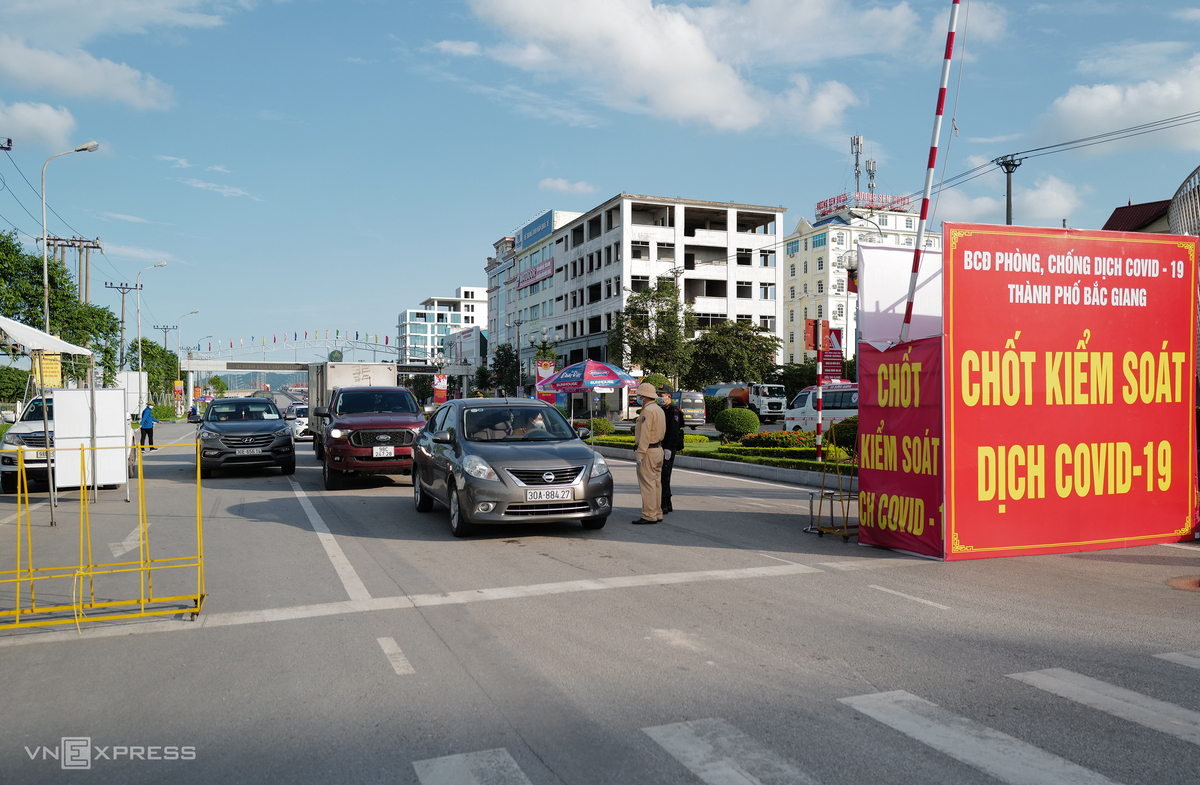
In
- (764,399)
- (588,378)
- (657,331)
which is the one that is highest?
(657,331)

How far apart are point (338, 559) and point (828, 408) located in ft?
69.1

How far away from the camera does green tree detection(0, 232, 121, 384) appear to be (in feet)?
99.0

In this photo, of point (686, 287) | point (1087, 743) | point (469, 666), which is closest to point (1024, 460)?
point (1087, 743)

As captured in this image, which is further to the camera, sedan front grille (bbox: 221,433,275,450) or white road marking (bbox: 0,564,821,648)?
sedan front grille (bbox: 221,433,275,450)

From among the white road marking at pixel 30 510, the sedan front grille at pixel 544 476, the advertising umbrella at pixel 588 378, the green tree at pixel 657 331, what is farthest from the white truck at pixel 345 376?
the green tree at pixel 657 331

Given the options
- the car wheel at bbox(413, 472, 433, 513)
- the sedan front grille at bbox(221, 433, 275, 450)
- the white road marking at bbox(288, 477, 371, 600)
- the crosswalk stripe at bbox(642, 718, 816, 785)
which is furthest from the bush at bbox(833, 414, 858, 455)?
the crosswalk stripe at bbox(642, 718, 816, 785)

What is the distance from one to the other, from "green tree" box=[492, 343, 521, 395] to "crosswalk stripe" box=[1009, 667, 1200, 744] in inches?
3074

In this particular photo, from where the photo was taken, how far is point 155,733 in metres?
4.02

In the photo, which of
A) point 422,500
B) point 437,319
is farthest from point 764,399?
point 437,319

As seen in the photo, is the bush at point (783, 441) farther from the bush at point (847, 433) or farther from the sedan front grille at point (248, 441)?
the sedan front grille at point (248, 441)

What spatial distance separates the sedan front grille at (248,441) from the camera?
16594 mm

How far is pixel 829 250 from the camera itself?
86750 millimetres

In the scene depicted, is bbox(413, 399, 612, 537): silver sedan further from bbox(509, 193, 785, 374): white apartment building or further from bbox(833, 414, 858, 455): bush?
bbox(509, 193, 785, 374): white apartment building

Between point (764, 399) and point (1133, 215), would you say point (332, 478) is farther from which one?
point (1133, 215)
